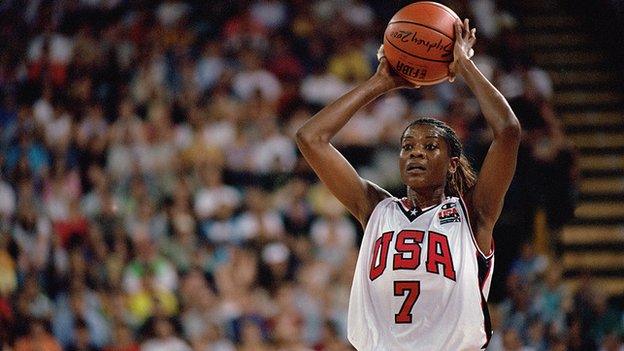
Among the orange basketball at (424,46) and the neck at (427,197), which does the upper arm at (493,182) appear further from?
the orange basketball at (424,46)

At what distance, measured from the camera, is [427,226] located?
4.23 meters

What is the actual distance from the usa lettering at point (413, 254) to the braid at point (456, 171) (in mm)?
340

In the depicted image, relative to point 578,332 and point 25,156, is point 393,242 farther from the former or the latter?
point 25,156

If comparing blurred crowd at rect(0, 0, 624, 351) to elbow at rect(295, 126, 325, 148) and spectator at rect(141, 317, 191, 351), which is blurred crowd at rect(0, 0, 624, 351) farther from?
elbow at rect(295, 126, 325, 148)

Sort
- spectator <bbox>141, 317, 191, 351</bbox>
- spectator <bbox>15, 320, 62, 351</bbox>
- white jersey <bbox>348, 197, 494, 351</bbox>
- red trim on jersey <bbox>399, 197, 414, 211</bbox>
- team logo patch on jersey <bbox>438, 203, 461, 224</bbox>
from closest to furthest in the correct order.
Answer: white jersey <bbox>348, 197, 494, 351</bbox> → team logo patch on jersey <bbox>438, 203, 461, 224</bbox> → red trim on jersey <bbox>399, 197, 414, 211</bbox> → spectator <bbox>15, 320, 62, 351</bbox> → spectator <bbox>141, 317, 191, 351</bbox>

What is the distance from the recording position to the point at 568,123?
11375 mm

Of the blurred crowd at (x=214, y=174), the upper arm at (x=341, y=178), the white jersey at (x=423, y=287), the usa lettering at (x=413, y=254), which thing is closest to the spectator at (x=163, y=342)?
the blurred crowd at (x=214, y=174)

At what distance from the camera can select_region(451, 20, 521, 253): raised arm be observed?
4.09 metres

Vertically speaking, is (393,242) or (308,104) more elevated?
(393,242)

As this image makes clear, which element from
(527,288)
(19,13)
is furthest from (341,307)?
(19,13)

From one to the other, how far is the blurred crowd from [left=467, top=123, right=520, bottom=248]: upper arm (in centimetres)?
444

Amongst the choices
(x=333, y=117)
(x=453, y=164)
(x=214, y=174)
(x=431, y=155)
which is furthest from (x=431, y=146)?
(x=214, y=174)

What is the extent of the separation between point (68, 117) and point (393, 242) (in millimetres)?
6856

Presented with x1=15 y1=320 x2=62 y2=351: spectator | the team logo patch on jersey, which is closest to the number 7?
the team logo patch on jersey
